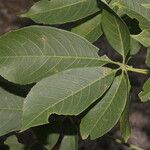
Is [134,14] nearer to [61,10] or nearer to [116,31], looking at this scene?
[116,31]

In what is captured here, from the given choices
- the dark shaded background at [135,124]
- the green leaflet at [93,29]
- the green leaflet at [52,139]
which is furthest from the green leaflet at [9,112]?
the dark shaded background at [135,124]

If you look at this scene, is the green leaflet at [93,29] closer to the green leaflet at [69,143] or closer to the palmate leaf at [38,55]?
the palmate leaf at [38,55]

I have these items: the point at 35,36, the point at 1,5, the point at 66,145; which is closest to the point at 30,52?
the point at 35,36

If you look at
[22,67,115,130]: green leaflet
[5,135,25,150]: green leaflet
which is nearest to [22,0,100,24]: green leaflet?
[22,67,115,130]: green leaflet

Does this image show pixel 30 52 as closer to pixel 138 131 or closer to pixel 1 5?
pixel 138 131

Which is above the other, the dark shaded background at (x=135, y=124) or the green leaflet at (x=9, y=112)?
the green leaflet at (x=9, y=112)

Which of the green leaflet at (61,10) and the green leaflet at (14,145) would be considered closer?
the green leaflet at (61,10)

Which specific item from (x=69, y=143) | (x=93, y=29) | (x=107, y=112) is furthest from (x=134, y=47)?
(x=69, y=143)
